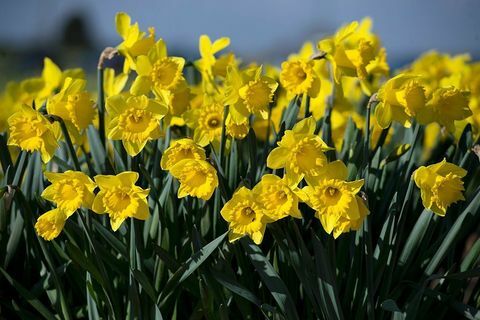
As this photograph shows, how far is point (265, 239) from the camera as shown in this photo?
1683 millimetres

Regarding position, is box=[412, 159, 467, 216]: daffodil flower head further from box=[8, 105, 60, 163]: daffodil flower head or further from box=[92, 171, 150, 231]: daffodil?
box=[8, 105, 60, 163]: daffodil flower head

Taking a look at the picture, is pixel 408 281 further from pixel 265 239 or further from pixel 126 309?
pixel 126 309

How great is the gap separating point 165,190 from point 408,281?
600mm

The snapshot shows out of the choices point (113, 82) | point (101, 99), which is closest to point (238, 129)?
point (101, 99)

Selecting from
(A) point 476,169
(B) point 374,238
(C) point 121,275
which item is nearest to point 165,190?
(C) point 121,275

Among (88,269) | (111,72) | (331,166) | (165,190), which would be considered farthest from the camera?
(111,72)

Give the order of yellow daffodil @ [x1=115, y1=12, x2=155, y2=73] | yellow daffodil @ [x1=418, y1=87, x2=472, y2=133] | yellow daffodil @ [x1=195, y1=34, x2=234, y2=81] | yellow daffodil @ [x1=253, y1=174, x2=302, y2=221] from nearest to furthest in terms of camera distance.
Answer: yellow daffodil @ [x1=253, y1=174, x2=302, y2=221]
yellow daffodil @ [x1=418, y1=87, x2=472, y2=133]
yellow daffodil @ [x1=115, y1=12, x2=155, y2=73]
yellow daffodil @ [x1=195, y1=34, x2=234, y2=81]

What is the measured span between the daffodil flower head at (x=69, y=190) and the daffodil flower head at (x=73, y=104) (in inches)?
8.7

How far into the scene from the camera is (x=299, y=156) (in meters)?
1.42

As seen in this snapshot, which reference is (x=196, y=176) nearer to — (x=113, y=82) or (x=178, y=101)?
(x=178, y=101)

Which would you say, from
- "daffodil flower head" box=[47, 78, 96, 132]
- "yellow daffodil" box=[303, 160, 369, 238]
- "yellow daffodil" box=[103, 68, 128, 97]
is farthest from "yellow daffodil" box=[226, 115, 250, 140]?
"yellow daffodil" box=[103, 68, 128, 97]

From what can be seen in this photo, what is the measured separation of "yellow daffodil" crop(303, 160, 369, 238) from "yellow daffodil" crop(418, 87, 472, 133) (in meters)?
0.35

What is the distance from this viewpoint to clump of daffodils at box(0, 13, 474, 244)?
142 cm

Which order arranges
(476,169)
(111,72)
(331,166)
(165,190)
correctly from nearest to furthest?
1. (331,166)
2. (165,190)
3. (476,169)
4. (111,72)
